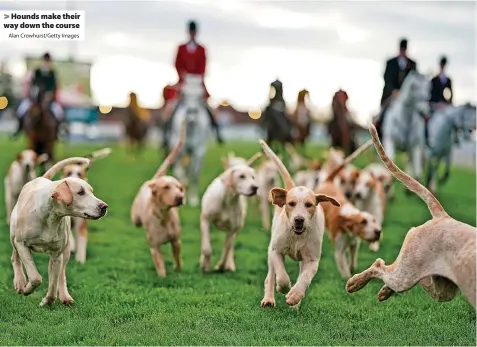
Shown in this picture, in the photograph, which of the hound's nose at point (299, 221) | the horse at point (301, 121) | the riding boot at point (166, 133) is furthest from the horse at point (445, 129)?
the hound's nose at point (299, 221)

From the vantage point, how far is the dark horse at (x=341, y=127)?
55.9 feet

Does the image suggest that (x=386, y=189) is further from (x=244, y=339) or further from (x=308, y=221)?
(x=244, y=339)

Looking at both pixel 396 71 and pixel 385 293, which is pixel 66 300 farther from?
pixel 396 71

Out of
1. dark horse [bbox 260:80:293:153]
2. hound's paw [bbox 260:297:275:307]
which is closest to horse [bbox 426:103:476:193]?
dark horse [bbox 260:80:293:153]

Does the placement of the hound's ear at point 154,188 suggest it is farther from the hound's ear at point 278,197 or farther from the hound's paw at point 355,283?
the hound's paw at point 355,283

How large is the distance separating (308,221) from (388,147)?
894cm

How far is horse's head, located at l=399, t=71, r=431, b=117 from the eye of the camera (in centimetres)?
1445

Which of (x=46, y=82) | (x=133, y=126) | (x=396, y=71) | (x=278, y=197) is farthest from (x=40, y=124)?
(x=133, y=126)

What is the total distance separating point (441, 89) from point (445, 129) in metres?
0.71

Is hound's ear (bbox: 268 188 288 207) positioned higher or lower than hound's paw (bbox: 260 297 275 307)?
higher

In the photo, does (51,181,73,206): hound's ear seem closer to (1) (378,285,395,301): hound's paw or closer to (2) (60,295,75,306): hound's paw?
(2) (60,295,75,306): hound's paw
